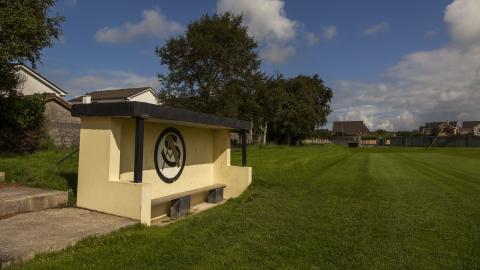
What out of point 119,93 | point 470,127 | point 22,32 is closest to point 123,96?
point 119,93

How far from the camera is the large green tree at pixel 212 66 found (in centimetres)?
3591

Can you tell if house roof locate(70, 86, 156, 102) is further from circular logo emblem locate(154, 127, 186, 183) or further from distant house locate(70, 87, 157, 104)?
circular logo emblem locate(154, 127, 186, 183)

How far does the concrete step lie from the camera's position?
20.6 ft

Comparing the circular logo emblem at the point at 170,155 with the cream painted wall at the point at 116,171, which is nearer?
the cream painted wall at the point at 116,171

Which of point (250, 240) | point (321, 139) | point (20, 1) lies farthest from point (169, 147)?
point (321, 139)

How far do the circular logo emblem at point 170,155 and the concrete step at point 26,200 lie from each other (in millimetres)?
2020

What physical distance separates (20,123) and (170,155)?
13.3m

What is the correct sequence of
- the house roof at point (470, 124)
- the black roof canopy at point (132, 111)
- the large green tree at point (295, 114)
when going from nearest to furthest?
the black roof canopy at point (132, 111) < the large green tree at point (295, 114) < the house roof at point (470, 124)

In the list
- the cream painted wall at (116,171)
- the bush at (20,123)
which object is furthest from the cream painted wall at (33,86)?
the cream painted wall at (116,171)

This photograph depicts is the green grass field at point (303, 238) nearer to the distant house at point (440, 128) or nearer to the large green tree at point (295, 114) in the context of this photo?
the large green tree at point (295, 114)

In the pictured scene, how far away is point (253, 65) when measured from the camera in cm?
3734

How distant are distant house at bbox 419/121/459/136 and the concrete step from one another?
112 meters

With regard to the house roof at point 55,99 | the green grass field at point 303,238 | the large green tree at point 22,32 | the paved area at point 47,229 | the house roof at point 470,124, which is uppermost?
the house roof at point 470,124

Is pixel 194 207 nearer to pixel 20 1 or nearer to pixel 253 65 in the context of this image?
pixel 20 1
